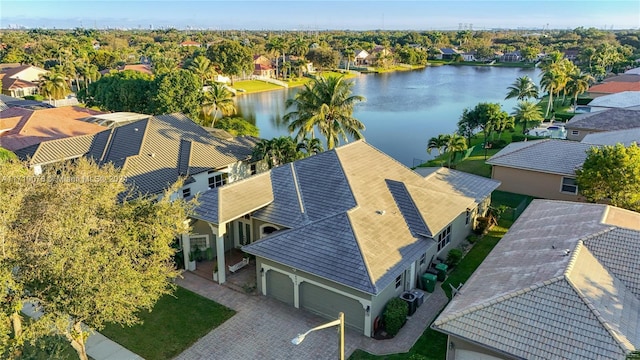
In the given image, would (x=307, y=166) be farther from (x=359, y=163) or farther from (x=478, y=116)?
(x=478, y=116)

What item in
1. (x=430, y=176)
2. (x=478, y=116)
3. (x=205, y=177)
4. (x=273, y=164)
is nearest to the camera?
(x=430, y=176)

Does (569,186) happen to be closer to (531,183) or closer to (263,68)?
(531,183)

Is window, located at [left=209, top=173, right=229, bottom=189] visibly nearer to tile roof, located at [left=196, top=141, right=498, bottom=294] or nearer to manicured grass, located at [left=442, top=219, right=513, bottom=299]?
tile roof, located at [left=196, top=141, right=498, bottom=294]

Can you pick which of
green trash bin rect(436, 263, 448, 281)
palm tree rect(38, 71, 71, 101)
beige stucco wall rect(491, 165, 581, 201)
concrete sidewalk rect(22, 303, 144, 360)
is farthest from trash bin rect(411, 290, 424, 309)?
palm tree rect(38, 71, 71, 101)

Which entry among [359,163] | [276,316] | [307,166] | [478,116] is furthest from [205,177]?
[478,116]

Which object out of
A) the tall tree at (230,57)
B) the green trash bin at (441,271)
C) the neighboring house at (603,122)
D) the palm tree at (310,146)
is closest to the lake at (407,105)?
the tall tree at (230,57)

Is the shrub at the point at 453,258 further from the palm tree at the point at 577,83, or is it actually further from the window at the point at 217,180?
the palm tree at the point at 577,83

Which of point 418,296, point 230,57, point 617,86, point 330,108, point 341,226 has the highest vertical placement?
point 230,57

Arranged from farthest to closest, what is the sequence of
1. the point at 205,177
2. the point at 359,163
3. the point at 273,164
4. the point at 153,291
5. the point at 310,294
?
the point at 273,164 < the point at 205,177 < the point at 359,163 < the point at 310,294 < the point at 153,291

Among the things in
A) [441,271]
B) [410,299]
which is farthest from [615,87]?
[410,299]
